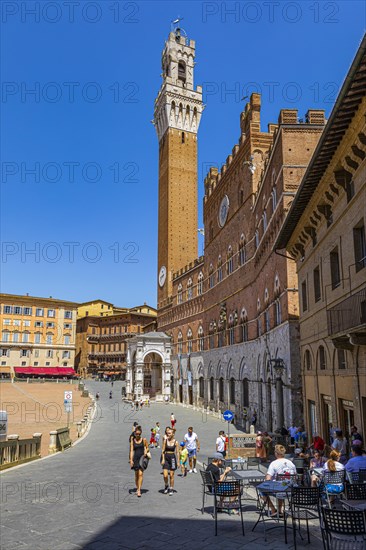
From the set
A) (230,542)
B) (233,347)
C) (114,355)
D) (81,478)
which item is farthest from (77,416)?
(114,355)

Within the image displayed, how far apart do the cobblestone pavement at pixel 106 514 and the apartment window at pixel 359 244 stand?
6.58 meters

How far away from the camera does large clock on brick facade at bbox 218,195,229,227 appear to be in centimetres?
4350

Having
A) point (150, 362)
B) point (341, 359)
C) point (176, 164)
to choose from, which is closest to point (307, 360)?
point (341, 359)

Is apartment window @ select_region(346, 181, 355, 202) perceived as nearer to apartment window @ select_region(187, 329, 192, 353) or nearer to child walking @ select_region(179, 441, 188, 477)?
child walking @ select_region(179, 441, 188, 477)

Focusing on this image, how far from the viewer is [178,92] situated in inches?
3142

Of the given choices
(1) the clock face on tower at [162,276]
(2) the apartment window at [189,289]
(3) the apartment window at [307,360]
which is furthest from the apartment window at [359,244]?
(1) the clock face on tower at [162,276]

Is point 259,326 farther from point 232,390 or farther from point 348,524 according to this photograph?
point 348,524

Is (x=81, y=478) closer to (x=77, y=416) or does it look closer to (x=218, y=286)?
(x=77, y=416)

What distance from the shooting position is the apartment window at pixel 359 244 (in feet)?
39.6

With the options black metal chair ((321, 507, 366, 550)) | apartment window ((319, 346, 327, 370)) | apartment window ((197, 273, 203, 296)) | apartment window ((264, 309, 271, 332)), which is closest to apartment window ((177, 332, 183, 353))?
apartment window ((197, 273, 203, 296))

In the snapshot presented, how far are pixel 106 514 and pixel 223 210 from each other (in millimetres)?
37381

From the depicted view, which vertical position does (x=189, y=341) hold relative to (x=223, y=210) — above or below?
below

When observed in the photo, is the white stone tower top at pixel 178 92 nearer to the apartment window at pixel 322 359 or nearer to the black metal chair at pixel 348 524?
the apartment window at pixel 322 359

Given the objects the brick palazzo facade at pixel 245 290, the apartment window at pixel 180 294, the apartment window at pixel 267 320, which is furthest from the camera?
the apartment window at pixel 180 294
